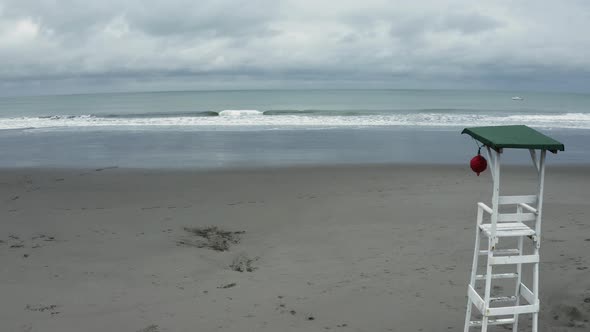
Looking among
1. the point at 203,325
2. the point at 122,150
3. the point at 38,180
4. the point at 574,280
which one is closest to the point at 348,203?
the point at 574,280

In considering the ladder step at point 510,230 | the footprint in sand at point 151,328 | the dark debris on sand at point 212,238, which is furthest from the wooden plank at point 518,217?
the dark debris on sand at point 212,238

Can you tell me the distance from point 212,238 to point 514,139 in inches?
229

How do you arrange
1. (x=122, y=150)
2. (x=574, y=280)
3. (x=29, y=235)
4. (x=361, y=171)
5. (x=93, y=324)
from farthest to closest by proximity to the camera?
(x=122, y=150) → (x=361, y=171) → (x=29, y=235) → (x=574, y=280) → (x=93, y=324)

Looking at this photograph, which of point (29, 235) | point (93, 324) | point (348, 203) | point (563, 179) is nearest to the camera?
point (93, 324)

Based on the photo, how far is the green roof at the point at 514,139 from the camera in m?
3.64

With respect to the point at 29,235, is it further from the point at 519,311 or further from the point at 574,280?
the point at 574,280

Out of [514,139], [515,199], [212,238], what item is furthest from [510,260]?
[212,238]

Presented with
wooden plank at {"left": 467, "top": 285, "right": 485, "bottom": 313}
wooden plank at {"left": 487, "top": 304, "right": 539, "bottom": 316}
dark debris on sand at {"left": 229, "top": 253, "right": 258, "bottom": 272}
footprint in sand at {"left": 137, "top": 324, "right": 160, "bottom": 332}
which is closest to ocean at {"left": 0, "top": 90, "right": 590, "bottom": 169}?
dark debris on sand at {"left": 229, "top": 253, "right": 258, "bottom": 272}

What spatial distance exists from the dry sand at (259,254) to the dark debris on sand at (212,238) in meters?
0.05

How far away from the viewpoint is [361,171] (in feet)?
47.3

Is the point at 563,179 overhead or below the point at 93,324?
overhead

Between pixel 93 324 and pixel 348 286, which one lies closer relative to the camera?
pixel 93 324

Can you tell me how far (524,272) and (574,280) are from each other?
61 cm

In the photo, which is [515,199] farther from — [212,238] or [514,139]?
[212,238]
